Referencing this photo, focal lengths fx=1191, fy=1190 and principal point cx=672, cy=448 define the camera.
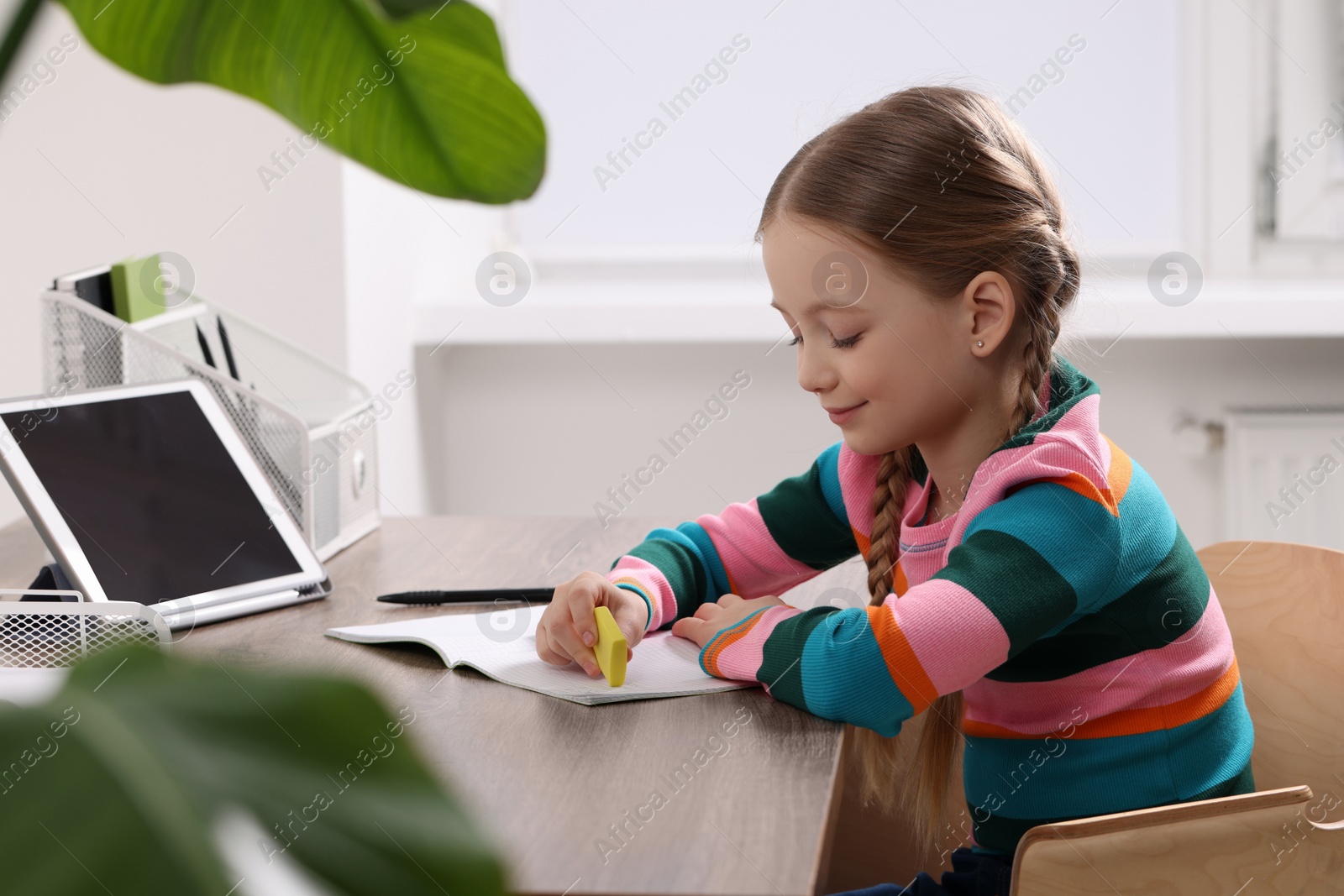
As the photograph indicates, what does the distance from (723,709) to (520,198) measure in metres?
0.34

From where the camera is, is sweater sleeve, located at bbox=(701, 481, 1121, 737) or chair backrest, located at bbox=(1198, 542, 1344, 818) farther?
chair backrest, located at bbox=(1198, 542, 1344, 818)

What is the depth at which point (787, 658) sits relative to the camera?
0.72m

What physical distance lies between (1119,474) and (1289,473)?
1347 millimetres

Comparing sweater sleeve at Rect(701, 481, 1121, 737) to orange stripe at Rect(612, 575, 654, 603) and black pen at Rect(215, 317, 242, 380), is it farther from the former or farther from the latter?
black pen at Rect(215, 317, 242, 380)

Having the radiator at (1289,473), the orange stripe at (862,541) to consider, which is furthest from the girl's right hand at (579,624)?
the radiator at (1289,473)

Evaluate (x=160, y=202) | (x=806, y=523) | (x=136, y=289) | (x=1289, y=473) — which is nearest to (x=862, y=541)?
(x=806, y=523)

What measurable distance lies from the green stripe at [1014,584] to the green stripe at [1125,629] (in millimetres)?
83

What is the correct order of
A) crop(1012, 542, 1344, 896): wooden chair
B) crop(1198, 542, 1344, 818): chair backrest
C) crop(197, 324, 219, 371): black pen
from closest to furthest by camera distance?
crop(1012, 542, 1344, 896): wooden chair < crop(1198, 542, 1344, 818): chair backrest < crop(197, 324, 219, 371): black pen

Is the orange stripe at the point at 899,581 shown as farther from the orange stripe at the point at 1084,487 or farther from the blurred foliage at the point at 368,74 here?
the blurred foliage at the point at 368,74

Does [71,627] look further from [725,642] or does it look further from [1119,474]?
[1119,474]

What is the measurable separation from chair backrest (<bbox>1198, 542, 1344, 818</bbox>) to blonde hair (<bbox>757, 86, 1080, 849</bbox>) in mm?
241

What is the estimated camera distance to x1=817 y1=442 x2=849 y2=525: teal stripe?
991mm

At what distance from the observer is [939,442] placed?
35.2 inches

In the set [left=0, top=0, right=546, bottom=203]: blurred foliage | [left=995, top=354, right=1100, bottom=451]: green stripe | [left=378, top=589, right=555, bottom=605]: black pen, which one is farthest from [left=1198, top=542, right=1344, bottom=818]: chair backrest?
[left=0, top=0, right=546, bottom=203]: blurred foliage
